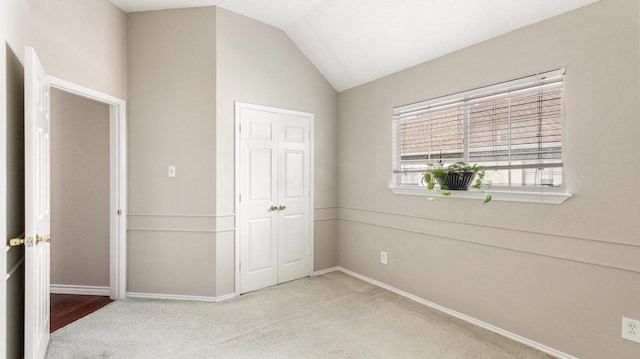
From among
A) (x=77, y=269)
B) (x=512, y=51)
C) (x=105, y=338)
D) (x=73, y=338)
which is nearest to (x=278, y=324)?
(x=105, y=338)

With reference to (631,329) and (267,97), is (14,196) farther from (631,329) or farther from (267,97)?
(631,329)

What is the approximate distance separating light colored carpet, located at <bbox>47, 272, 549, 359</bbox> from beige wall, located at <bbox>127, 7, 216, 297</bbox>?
450 millimetres

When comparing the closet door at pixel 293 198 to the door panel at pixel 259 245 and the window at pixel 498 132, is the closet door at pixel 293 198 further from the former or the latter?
the window at pixel 498 132

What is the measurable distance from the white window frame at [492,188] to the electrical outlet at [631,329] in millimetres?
783

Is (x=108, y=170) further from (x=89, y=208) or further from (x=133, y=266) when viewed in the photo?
(x=133, y=266)

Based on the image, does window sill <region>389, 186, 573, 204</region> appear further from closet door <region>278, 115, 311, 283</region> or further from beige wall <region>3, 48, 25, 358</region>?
beige wall <region>3, 48, 25, 358</region>

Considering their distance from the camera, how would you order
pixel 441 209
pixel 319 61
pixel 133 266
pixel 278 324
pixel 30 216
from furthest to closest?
1. pixel 319 61
2. pixel 133 266
3. pixel 441 209
4. pixel 278 324
5. pixel 30 216

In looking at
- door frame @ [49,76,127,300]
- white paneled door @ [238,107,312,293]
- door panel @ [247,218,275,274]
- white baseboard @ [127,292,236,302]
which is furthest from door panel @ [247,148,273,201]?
door frame @ [49,76,127,300]

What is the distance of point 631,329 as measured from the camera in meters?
1.91

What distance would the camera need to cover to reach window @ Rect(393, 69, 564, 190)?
7.55ft

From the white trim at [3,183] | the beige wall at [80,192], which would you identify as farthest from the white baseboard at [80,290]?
the white trim at [3,183]

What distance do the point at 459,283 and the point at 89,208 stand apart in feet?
12.5

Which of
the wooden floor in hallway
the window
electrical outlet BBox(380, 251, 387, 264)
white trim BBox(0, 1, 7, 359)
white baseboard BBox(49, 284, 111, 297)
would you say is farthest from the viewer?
electrical outlet BBox(380, 251, 387, 264)

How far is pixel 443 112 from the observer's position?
300 cm
